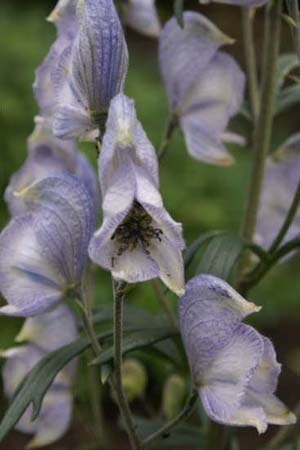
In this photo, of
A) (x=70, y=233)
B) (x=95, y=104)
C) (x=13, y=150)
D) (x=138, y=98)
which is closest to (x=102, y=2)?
(x=95, y=104)

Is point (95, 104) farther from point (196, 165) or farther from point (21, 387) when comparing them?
point (196, 165)

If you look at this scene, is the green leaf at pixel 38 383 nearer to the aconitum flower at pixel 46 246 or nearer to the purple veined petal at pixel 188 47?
the aconitum flower at pixel 46 246

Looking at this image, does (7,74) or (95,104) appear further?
(7,74)

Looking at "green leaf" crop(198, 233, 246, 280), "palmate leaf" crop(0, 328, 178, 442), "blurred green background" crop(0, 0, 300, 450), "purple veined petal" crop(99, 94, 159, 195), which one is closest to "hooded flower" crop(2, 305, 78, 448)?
"palmate leaf" crop(0, 328, 178, 442)

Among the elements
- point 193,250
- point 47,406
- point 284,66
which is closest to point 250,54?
point 284,66

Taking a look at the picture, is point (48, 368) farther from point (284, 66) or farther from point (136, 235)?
point (284, 66)

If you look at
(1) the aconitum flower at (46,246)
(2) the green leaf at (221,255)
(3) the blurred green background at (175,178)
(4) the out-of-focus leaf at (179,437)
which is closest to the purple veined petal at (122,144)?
(1) the aconitum flower at (46,246)
